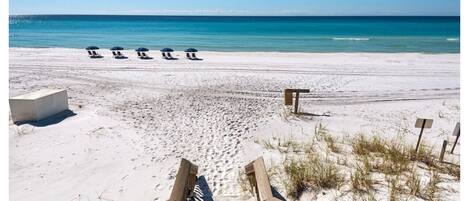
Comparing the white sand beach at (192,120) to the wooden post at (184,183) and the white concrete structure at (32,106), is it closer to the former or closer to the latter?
the wooden post at (184,183)

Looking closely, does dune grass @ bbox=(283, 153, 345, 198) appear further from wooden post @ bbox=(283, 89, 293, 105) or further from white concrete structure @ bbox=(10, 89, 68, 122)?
white concrete structure @ bbox=(10, 89, 68, 122)

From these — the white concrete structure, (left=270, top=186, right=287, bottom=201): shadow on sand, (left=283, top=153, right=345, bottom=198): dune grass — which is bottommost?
(left=270, top=186, right=287, bottom=201): shadow on sand

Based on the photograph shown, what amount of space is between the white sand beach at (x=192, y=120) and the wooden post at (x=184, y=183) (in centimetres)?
23

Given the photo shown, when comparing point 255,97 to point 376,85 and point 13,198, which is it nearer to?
point 376,85

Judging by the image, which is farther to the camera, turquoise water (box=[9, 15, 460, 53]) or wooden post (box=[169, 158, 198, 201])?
turquoise water (box=[9, 15, 460, 53])

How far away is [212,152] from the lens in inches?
266

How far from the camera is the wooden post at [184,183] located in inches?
175

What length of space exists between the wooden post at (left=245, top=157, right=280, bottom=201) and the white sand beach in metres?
0.27

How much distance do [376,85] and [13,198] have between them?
41.7ft

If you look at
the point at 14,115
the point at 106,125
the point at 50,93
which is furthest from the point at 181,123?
the point at 14,115

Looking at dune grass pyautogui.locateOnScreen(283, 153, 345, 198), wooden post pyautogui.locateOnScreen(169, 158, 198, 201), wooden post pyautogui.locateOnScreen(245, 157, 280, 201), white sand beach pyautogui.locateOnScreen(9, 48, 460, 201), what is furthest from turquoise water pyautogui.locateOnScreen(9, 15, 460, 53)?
wooden post pyautogui.locateOnScreen(169, 158, 198, 201)

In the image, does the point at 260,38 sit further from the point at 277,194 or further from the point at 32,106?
the point at 277,194

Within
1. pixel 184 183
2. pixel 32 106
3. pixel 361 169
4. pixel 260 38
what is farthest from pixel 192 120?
pixel 260 38

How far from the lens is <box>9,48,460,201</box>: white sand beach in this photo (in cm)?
551
